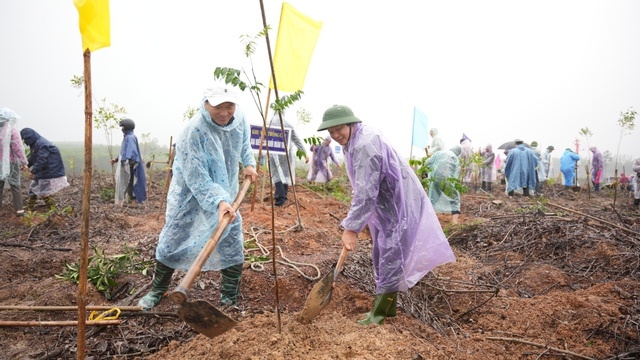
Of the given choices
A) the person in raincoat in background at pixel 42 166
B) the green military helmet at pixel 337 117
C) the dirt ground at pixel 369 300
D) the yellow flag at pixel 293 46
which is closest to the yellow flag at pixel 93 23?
the green military helmet at pixel 337 117

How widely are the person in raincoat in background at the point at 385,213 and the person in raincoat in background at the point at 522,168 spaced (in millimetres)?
8568

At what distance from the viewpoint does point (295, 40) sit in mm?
4430

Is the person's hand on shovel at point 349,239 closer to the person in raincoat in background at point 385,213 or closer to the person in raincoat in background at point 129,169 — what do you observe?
the person in raincoat in background at point 385,213

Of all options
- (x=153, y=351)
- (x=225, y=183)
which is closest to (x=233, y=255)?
(x=225, y=183)

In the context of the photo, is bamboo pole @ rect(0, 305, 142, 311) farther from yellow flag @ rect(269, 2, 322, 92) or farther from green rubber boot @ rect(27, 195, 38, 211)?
green rubber boot @ rect(27, 195, 38, 211)

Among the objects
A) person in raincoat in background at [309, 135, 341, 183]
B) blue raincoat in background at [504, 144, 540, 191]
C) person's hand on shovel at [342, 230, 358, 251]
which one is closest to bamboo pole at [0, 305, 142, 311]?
person's hand on shovel at [342, 230, 358, 251]

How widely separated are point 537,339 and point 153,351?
250 cm

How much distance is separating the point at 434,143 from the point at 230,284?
19.5 feet

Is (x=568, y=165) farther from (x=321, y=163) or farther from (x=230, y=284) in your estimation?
(x=230, y=284)

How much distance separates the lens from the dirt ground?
2.03 metres

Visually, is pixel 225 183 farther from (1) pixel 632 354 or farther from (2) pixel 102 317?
(1) pixel 632 354

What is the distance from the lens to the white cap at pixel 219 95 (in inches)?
88.0

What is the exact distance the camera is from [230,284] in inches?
103

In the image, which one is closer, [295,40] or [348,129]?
[348,129]
